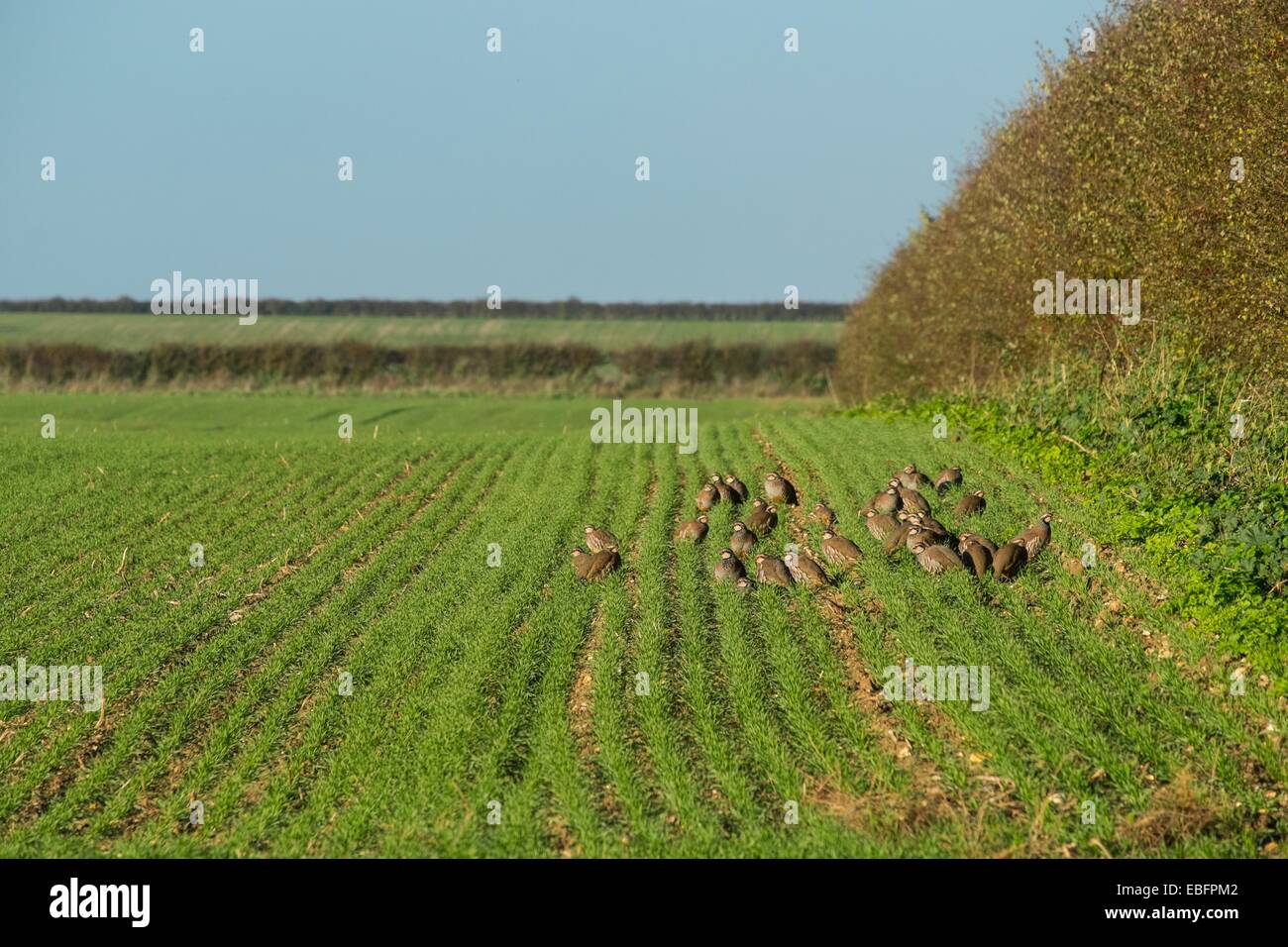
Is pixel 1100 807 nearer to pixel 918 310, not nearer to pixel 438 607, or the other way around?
pixel 438 607

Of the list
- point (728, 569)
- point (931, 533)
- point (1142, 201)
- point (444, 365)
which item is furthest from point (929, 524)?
point (444, 365)

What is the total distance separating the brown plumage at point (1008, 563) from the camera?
14422 millimetres

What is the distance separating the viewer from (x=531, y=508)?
20953 millimetres

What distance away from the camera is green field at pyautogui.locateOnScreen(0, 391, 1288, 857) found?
888 cm

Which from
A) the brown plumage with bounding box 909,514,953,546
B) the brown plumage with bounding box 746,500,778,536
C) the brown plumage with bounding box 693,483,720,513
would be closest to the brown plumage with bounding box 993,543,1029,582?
the brown plumage with bounding box 909,514,953,546

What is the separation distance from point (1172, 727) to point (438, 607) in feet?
25.2

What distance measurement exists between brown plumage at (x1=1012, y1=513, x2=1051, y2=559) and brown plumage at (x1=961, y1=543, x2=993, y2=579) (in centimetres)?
53

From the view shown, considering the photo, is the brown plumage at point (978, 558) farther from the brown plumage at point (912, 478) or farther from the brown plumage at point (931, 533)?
the brown plumage at point (912, 478)

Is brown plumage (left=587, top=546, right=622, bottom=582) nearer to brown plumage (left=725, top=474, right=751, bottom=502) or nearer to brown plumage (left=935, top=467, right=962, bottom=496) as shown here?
brown plumage (left=725, top=474, right=751, bottom=502)

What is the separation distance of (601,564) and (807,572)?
2.48 meters

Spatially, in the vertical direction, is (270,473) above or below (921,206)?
below

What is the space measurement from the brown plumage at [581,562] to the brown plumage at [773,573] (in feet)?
6.79

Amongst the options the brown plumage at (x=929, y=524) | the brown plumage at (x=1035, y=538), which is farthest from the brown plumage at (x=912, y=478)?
the brown plumage at (x=1035, y=538)
